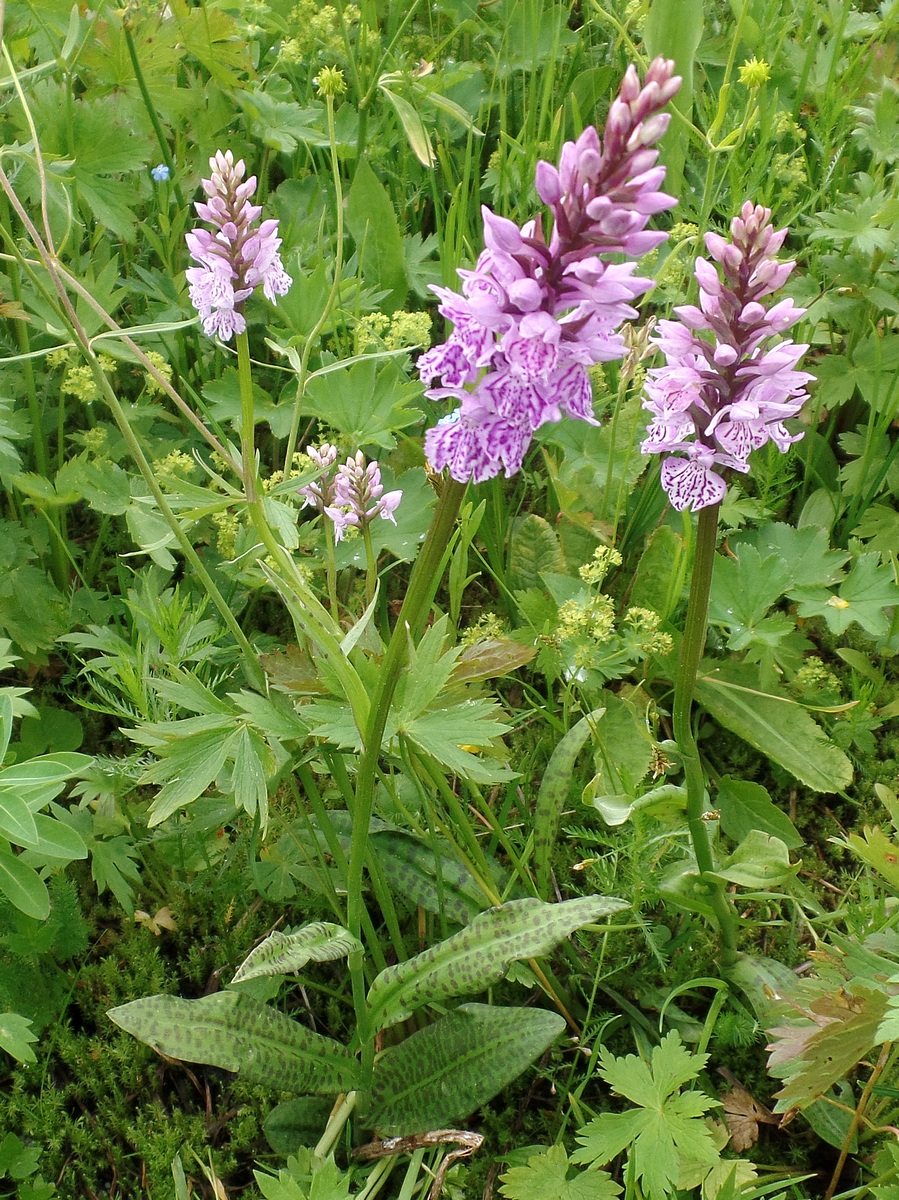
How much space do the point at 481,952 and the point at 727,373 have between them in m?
1.05

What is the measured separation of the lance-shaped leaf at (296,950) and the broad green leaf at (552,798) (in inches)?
20.6

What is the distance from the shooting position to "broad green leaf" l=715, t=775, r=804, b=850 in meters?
2.27

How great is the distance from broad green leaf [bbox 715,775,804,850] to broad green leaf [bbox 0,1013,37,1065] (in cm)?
149

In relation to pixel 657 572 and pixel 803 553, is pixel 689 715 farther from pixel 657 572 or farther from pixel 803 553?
pixel 803 553

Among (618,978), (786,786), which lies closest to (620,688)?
(786,786)

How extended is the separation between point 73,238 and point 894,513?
7.84ft

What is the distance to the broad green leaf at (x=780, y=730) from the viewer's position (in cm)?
237

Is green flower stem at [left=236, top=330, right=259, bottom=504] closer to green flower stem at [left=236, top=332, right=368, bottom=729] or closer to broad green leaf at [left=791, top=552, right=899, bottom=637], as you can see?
green flower stem at [left=236, top=332, right=368, bottom=729]

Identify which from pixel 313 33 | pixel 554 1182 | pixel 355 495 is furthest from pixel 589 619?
pixel 313 33

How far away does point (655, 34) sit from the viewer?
9.09ft

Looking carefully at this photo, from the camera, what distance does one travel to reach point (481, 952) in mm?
1716

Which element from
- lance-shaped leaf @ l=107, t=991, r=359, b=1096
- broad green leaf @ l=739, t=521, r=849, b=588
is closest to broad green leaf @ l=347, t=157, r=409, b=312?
broad green leaf @ l=739, t=521, r=849, b=588

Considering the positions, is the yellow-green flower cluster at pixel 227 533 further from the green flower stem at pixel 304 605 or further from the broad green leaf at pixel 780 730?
the broad green leaf at pixel 780 730

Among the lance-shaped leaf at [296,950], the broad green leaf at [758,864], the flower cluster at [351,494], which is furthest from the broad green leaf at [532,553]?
the lance-shaped leaf at [296,950]
